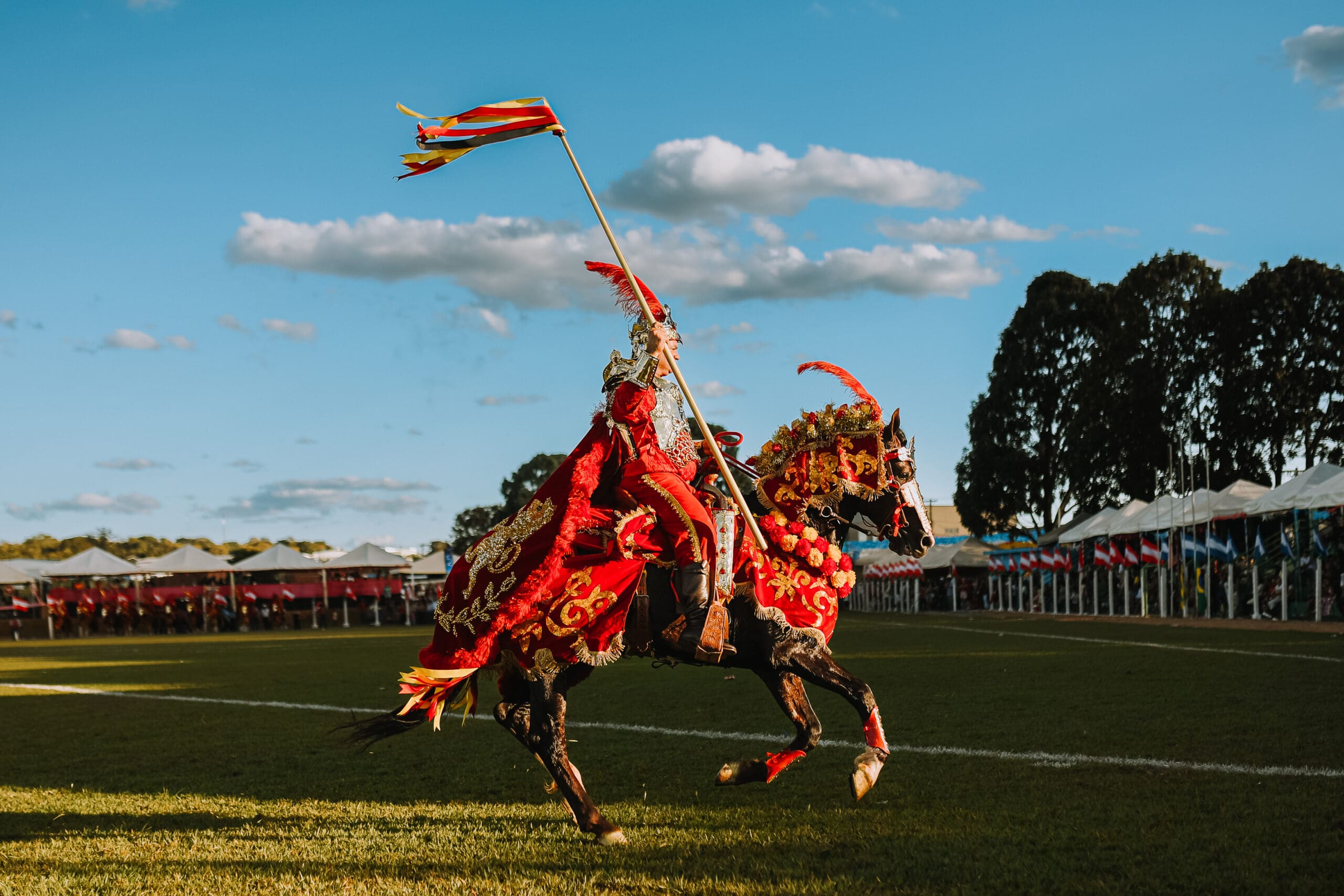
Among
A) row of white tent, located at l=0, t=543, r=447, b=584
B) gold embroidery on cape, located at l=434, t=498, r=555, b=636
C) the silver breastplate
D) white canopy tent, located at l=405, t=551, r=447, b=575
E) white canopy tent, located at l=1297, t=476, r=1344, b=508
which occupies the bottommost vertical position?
white canopy tent, located at l=405, t=551, r=447, b=575

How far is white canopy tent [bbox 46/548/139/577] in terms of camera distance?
53781 millimetres

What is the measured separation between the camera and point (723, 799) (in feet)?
23.2

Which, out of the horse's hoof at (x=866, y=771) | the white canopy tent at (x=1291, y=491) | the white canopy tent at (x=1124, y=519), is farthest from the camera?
the white canopy tent at (x=1124, y=519)

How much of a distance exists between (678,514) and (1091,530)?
3227 cm

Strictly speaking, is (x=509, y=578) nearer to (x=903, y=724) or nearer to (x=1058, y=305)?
(x=903, y=724)

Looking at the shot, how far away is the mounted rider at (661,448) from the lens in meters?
6.30

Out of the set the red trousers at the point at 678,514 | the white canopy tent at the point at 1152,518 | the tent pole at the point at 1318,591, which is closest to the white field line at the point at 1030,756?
the red trousers at the point at 678,514

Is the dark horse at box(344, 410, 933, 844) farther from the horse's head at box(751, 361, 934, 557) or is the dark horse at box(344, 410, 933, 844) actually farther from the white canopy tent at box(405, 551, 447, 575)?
the white canopy tent at box(405, 551, 447, 575)

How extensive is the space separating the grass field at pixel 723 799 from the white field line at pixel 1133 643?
1015 millimetres

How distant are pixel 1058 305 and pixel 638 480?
5099cm

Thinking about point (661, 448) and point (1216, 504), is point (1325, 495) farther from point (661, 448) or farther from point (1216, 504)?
point (661, 448)

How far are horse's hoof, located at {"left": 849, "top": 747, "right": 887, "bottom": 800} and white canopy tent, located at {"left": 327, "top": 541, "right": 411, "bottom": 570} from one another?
51916mm

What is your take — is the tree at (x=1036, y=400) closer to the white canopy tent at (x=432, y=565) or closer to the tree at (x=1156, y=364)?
the tree at (x=1156, y=364)

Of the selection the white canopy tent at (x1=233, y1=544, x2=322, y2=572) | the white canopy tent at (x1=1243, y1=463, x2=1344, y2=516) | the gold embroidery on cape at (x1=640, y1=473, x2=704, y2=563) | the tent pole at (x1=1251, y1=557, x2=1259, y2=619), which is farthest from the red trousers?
the white canopy tent at (x1=233, y1=544, x2=322, y2=572)
